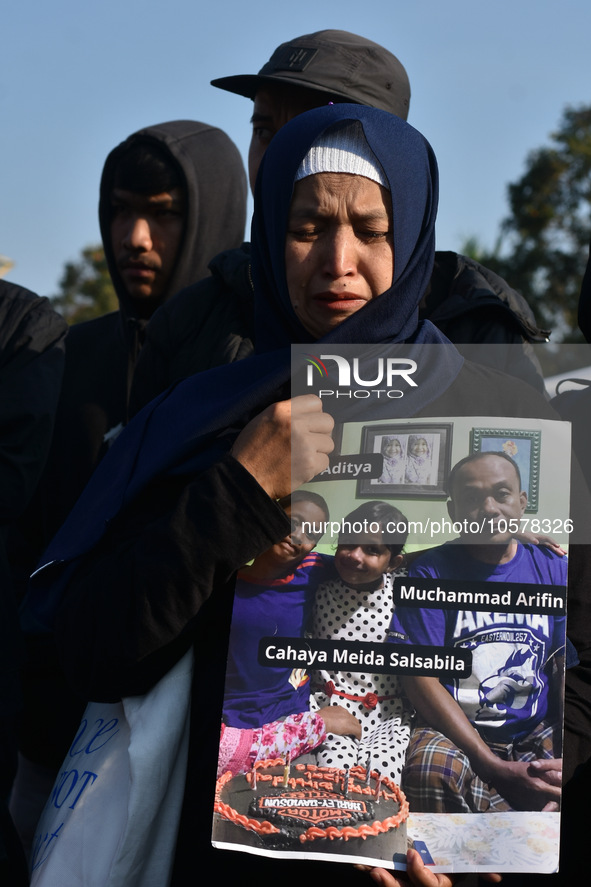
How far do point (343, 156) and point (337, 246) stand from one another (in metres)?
0.17

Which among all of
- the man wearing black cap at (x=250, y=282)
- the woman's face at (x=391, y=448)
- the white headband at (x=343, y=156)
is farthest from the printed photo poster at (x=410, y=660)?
the man wearing black cap at (x=250, y=282)

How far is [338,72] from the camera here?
2.77 m

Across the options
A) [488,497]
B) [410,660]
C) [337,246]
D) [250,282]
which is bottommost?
[410,660]

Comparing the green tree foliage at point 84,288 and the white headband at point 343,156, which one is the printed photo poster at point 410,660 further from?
the green tree foliage at point 84,288

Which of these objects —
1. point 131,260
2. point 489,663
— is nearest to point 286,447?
point 489,663

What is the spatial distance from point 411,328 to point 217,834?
36.8 inches

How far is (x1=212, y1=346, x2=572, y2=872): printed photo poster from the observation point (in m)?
1.54

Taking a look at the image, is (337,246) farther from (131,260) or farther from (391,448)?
(131,260)

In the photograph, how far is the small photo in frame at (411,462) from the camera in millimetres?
1634

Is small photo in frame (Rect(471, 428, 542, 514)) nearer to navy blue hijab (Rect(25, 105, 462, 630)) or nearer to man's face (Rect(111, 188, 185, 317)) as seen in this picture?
navy blue hijab (Rect(25, 105, 462, 630))

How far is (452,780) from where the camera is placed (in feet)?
5.05

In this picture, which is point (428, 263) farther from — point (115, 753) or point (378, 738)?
point (115, 753)

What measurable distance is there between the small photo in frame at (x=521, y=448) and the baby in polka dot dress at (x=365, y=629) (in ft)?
0.59

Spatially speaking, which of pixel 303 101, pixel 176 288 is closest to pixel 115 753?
pixel 303 101
